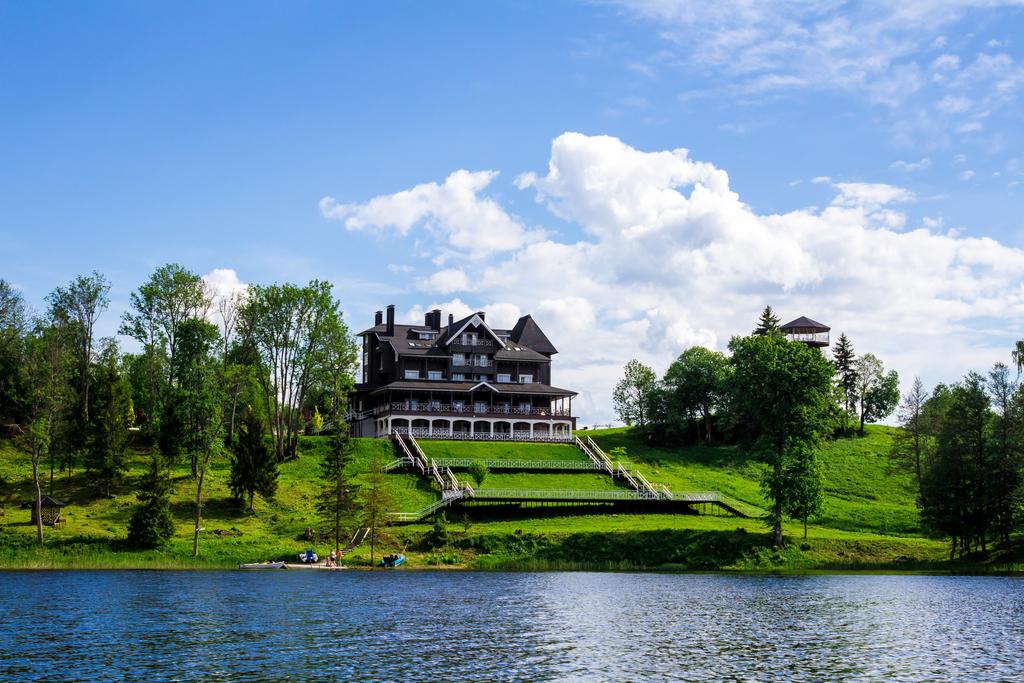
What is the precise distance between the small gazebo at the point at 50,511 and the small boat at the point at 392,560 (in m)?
23.2

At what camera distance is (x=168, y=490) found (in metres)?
71.1

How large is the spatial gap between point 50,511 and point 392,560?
2455cm

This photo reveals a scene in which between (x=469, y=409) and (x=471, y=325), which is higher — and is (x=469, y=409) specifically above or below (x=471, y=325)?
below

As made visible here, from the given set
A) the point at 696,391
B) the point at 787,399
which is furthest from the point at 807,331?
the point at 787,399

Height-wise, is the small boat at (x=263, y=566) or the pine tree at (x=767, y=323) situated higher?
the pine tree at (x=767, y=323)

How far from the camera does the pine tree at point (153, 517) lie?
216 ft

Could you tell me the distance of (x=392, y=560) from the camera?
66500 mm

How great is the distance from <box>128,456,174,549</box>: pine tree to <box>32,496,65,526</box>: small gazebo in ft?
18.2

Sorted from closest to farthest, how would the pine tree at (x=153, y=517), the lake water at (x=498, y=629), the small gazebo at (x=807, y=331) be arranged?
the lake water at (x=498, y=629) < the pine tree at (x=153, y=517) < the small gazebo at (x=807, y=331)

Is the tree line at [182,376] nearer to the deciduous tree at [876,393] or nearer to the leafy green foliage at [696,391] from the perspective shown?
the leafy green foliage at [696,391]

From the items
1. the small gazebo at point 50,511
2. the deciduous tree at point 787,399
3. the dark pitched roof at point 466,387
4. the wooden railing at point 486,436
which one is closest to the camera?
the small gazebo at point 50,511

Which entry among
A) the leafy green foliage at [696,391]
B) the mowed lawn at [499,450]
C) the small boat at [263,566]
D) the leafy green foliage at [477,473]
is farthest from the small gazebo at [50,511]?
the leafy green foliage at [696,391]

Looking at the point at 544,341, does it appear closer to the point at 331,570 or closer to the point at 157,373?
the point at 157,373

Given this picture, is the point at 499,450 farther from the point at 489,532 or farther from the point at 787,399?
the point at 787,399
